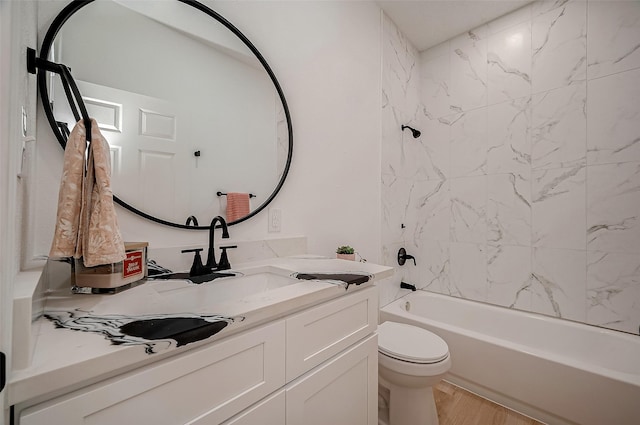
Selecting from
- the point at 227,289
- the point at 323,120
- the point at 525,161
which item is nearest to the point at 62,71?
the point at 227,289

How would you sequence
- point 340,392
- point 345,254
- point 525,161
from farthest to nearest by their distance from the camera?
point 525,161
point 345,254
point 340,392

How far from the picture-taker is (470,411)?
1587 millimetres

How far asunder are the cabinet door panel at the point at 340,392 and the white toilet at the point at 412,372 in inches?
10.5

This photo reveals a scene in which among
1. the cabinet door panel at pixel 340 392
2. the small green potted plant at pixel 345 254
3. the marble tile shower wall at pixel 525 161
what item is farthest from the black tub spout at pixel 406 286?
the cabinet door panel at pixel 340 392

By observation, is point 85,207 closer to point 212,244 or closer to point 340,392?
point 212,244

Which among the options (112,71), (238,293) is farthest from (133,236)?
(112,71)

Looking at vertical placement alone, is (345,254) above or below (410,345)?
above

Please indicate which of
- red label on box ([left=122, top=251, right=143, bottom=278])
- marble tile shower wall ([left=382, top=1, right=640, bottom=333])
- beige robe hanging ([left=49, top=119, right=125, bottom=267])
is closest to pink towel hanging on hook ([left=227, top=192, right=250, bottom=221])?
red label on box ([left=122, top=251, right=143, bottom=278])

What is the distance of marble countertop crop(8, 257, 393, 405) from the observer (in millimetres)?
382

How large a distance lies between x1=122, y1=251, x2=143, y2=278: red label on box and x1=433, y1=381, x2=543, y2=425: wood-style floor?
1.74 m

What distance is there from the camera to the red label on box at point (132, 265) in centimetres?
74

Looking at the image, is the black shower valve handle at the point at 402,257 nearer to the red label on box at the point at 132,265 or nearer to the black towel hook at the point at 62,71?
the red label on box at the point at 132,265

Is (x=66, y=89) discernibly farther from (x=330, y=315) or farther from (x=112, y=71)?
(x=330, y=315)

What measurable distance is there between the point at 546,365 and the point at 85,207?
2.14 m
